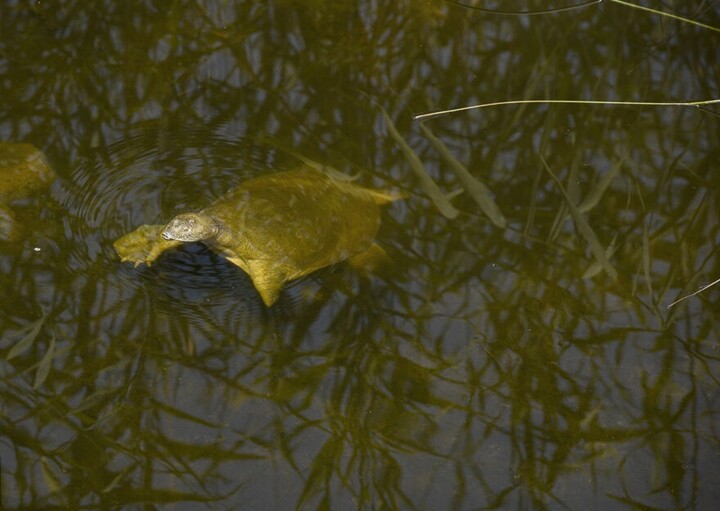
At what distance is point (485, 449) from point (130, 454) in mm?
1055

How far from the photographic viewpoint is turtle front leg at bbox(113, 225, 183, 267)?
9.06 ft

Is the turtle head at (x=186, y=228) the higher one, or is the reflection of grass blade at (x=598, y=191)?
the reflection of grass blade at (x=598, y=191)

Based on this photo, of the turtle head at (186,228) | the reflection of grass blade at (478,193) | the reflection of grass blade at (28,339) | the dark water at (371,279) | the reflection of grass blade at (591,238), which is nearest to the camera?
the dark water at (371,279)

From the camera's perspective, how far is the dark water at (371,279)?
7.90ft

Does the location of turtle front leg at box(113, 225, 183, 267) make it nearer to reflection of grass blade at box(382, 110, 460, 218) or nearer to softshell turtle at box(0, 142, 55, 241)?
softshell turtle at box(0, 142, 55, 241)

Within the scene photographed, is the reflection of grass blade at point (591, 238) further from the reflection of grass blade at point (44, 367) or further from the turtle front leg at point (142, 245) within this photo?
the reflection of grass blade at point (44, 367)

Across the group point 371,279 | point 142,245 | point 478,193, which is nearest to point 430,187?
point 478,193

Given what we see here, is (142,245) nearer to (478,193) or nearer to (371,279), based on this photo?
(371,279)

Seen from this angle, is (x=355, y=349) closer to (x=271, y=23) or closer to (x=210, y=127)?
(x=210, y=127)

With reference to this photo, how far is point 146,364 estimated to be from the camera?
8.38ft

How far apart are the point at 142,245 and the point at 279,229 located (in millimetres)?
470

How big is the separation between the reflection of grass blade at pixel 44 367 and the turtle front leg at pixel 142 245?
39 cm

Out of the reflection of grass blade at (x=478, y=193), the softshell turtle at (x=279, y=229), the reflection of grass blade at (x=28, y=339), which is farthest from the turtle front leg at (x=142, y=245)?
the reflection of grass blade at (x=478, y=193)

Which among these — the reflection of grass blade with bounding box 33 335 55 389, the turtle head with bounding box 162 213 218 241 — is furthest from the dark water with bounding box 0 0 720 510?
the turtle head with bounding box 162 213 218 241
